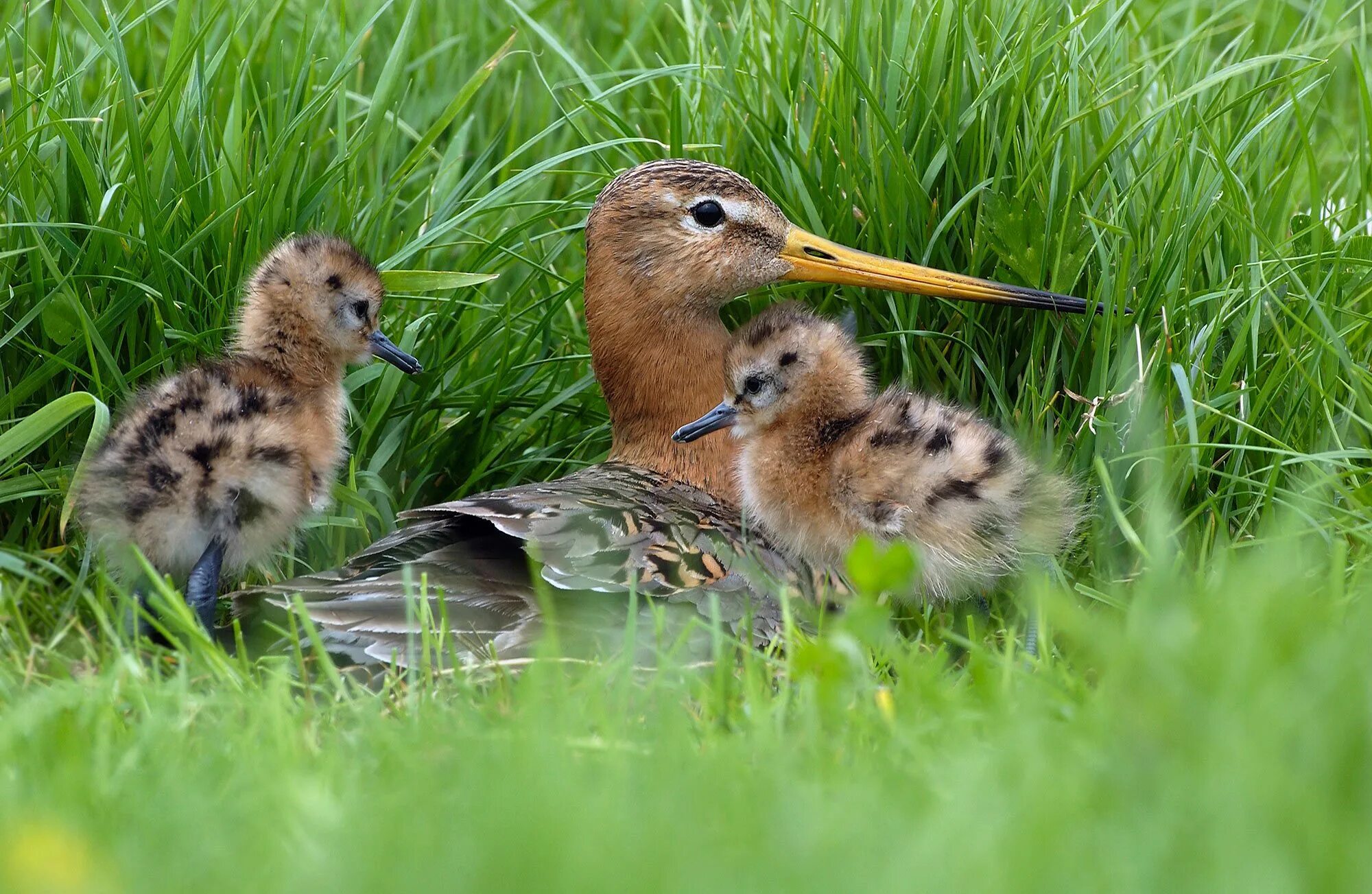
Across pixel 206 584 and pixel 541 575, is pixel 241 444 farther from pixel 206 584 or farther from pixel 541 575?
pixel 541 575

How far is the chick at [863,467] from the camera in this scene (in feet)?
13.0

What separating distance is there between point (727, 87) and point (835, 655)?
2.77m

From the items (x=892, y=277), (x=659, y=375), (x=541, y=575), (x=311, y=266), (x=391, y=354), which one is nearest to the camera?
(x=541, y=575)

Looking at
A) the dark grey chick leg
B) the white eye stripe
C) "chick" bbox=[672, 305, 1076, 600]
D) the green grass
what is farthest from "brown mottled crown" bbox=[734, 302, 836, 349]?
the dark grey chick leg

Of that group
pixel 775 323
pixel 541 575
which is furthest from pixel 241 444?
pixel 775 323

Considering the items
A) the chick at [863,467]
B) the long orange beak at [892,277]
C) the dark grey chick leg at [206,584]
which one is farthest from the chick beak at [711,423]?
the dark grey chick leg at [206,584]

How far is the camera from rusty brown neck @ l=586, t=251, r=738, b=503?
4629 millimetres

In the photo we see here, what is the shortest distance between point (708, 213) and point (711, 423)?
73 centimetres

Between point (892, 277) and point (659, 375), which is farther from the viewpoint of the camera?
point (659, 375)

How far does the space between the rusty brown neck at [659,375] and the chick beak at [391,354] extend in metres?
0.65

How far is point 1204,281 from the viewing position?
4664 millimetres

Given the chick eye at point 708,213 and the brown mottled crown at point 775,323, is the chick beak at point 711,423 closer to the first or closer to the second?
the brown mottled crown at point 775,323

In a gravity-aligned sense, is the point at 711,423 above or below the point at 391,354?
below

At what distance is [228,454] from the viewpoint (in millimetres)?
3773
